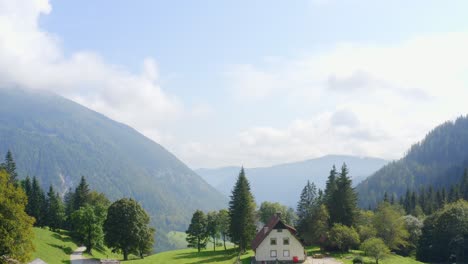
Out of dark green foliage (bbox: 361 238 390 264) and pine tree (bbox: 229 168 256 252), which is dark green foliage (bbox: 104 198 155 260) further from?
dark green foliage (bbox: 361 238 390 264)

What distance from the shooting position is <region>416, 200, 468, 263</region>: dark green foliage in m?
85.4

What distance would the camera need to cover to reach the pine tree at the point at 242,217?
85.0 metres

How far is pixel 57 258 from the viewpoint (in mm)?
78062

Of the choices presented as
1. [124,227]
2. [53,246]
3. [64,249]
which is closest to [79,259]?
[53,246]

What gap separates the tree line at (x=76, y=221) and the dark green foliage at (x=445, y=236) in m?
63.9

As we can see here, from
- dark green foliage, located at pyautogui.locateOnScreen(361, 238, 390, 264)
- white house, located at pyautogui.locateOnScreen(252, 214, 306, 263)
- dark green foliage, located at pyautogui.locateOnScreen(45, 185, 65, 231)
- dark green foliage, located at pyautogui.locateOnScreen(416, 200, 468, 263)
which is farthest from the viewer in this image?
dark green foliage, located at pyautogui.locateOnScreen(45, 185, 65, 231)

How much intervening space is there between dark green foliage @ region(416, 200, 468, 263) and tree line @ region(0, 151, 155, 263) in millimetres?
63944

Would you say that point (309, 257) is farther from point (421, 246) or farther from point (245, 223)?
point (421, 246)

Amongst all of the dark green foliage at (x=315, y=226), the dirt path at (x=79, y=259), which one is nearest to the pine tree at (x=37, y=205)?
the dirt path at (x=79, y=259)

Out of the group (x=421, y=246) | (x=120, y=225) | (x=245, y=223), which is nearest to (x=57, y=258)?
(x=120, y=225)

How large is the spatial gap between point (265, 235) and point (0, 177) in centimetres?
4415

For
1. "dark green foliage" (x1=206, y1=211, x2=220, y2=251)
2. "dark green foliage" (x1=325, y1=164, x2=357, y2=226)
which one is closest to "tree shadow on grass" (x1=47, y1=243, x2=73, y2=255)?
"dark green foliage" (x1=206, y1=211, x2=220, y2=251)

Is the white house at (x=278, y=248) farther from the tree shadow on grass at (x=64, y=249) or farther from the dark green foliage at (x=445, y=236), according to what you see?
the tree shadow on grass at (x=64, y=249)

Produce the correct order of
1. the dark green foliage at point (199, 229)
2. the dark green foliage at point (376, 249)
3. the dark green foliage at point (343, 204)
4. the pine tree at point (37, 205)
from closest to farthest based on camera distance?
the dark green foliage at point (376, 249) < the dark green foliage at point (343, 204) < the dark green foliage at point (199, 229) < the pine tree at point (37, 205)
